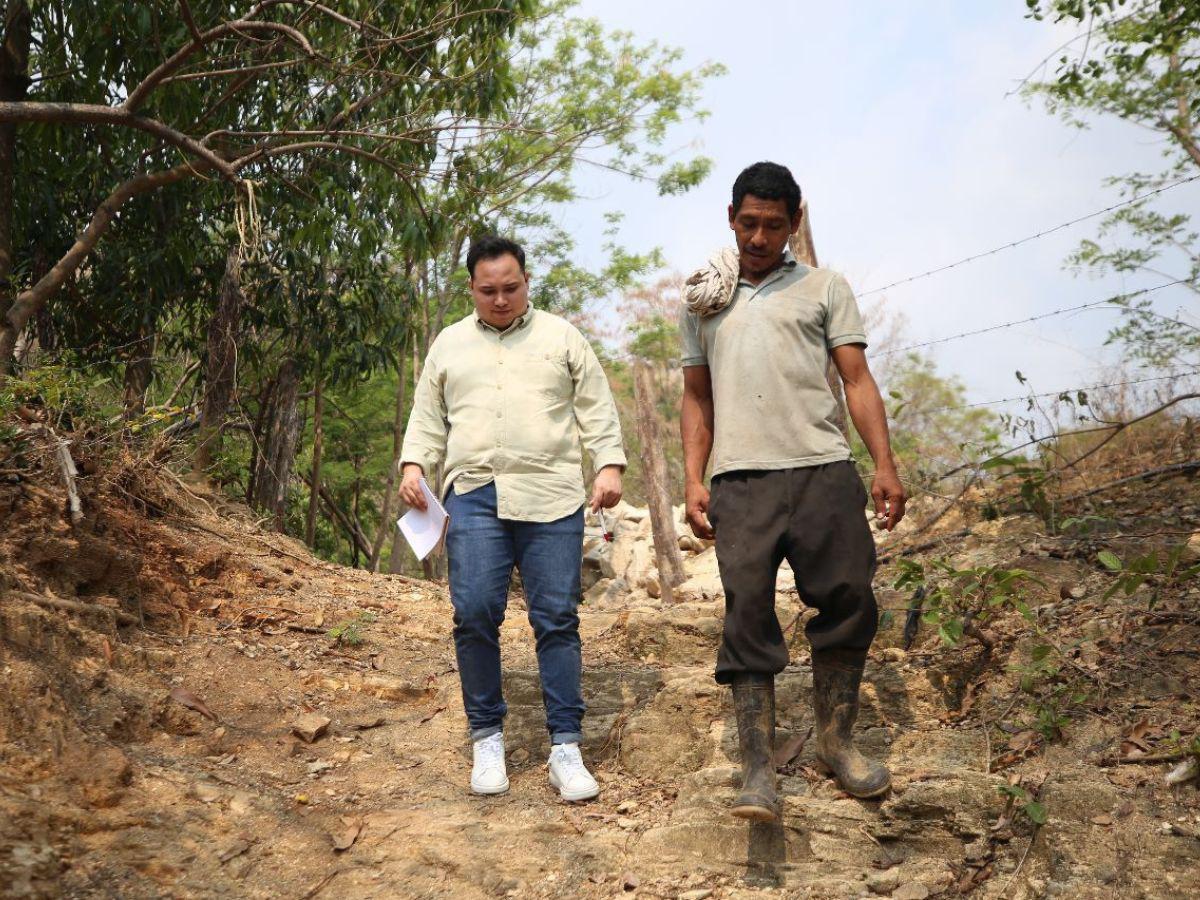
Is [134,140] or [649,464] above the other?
[134,140]

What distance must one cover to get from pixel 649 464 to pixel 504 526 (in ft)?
22.7

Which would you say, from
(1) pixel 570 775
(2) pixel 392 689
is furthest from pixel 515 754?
(2) pixel 392 689

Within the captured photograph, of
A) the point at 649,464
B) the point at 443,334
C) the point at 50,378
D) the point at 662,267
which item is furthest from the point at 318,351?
the point at 662,267

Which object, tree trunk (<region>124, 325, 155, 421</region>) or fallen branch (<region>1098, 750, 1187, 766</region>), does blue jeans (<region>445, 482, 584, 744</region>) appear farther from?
tree trunk (<region>124, 325, 155, 421</region>)

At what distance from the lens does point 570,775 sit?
3.40 m

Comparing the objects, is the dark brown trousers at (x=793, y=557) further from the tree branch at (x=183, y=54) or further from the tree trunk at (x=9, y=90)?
the tree trunk at (x=9, y=90)

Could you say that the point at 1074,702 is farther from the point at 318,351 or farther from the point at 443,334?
the point at 318,351

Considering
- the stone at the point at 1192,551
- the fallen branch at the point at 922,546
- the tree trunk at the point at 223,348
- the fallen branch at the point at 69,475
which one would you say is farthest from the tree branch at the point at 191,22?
the stone at the point at 1192,551

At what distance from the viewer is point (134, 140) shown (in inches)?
328

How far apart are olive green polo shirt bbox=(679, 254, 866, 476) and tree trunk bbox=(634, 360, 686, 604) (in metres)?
7.10

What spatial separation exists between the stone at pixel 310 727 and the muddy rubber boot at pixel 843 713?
2003 millimetres

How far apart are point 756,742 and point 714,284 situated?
54.3 inches

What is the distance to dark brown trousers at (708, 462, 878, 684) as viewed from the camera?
9.85 feet

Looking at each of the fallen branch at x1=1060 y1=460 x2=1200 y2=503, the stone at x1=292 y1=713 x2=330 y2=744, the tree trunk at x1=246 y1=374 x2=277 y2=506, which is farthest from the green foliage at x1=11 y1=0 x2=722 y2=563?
the fallen branch at x1=1060 y1=460 x2=1200 y2=503
